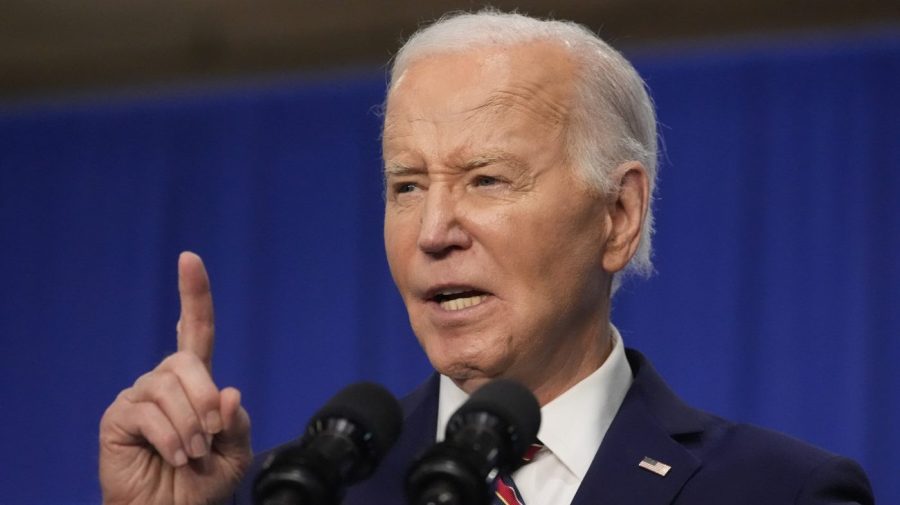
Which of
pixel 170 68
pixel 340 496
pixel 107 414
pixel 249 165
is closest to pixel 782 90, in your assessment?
pixel 249 165

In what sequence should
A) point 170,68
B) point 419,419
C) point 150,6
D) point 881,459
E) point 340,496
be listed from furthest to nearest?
point 170,68, point 150,6, point 881,459, point 419,419, point 340,496

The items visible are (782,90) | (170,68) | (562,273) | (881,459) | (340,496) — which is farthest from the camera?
(170,68)

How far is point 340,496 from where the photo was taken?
120 cm

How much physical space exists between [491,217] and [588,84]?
0.29 meters

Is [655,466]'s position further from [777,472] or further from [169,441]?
[169,441]

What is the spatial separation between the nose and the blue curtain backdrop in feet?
8.73

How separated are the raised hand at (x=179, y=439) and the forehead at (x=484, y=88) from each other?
38 cm

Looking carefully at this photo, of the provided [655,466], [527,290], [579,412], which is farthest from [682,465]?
[527,290]

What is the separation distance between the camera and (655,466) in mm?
1872

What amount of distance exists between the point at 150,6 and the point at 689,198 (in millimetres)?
2185

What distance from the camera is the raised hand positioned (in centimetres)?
164

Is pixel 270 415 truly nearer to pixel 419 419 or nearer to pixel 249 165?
pixel 249 165

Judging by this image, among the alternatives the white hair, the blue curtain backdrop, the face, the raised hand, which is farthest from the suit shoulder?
the blue curtain backdrop

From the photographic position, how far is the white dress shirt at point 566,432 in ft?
6.19
